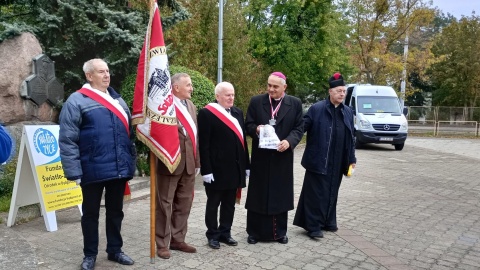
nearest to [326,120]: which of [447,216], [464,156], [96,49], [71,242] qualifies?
[447,216]

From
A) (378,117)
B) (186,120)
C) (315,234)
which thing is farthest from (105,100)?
(378,117)

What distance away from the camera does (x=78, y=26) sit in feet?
28.7

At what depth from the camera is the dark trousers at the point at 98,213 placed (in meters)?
4.30

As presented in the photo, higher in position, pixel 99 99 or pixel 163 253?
pixel 99 99

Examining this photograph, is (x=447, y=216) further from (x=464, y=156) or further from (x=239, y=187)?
(x=464, y=156)

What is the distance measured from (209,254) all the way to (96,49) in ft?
19.1

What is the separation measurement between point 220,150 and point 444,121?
29392mm

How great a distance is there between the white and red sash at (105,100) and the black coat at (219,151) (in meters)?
0.95

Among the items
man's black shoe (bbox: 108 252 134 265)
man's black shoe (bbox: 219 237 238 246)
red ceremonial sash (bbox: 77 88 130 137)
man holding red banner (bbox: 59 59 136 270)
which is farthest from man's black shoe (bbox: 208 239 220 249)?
red ceremonial sash (bbox: 77 88 130 137)

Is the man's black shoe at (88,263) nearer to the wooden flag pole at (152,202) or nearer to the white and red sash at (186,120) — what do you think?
the wooden flag pole at (152,202)

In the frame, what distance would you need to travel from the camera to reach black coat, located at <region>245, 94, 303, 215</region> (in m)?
5.35

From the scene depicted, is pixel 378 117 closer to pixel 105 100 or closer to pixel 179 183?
pixel 179 183

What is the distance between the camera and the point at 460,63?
37.5m

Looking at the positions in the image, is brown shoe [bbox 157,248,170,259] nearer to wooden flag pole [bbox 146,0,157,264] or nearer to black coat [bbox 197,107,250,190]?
wooden flag pole [bbox 146,0,157,264]
